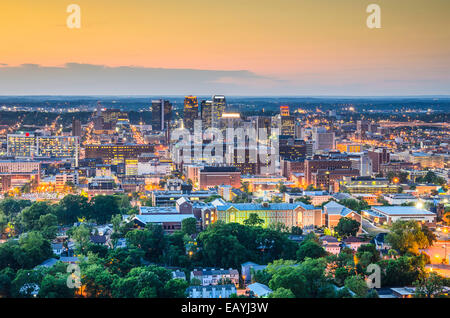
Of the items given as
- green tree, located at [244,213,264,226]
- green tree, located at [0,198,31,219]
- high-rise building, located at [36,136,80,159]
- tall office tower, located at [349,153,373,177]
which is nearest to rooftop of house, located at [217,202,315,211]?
green tree, located at [244,213,264,226]

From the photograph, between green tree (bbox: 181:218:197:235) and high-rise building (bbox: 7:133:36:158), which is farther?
high-rise building (bbox: 7:133:36:158)

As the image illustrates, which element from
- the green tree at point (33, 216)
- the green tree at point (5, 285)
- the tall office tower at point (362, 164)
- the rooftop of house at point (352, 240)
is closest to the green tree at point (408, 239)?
the rooftop of house at point (352, 240)

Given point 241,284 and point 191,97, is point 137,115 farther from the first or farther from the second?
point 241,284

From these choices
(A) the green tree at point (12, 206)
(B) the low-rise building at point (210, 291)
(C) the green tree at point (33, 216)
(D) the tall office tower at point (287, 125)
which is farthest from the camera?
(D) the tall office tower at point (287, 125)

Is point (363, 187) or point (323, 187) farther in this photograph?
point (323, 187)

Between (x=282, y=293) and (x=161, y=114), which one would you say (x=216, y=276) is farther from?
(x=161, y=114)

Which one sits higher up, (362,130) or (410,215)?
(362,130)

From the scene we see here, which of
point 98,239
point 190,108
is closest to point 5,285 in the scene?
point 98,239

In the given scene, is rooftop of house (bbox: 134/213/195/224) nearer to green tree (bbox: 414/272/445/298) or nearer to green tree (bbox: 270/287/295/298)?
green tree (bbox: 270/287/295/298)

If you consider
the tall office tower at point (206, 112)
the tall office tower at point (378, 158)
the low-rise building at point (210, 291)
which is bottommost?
the low-rise building at point (210, 291)

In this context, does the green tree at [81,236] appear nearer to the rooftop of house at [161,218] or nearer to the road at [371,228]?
the rooftop of house at [161,218]
